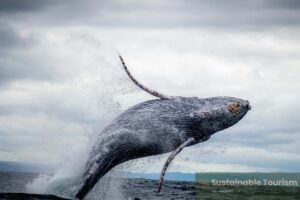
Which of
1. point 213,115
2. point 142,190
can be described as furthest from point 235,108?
point 142,190

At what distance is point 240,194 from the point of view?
41438mm

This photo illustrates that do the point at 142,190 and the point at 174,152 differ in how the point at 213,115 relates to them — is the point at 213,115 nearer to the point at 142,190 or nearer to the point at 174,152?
the point at 174,152

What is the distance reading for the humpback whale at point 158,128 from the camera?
21.4 meters

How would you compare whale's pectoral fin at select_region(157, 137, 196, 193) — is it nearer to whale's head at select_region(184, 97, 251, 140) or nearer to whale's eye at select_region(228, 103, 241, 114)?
whale's head at select_region(184, 97, 251, 140)

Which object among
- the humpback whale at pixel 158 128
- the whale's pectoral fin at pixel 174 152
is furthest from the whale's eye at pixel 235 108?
the whale's pectoral fin at pixel 174 152

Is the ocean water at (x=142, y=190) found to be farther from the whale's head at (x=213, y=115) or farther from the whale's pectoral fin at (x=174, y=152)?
the whale's head at (x=213, y=115)

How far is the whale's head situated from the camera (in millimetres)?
21922

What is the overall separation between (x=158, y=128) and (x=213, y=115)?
2026mm

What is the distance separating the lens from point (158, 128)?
21.4 m

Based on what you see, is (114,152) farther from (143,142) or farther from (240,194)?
(240,194)

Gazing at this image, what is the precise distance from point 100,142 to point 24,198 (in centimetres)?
443

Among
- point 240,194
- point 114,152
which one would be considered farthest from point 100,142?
point 240,194

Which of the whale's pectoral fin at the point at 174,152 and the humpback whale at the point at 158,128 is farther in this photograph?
the humpback whale at the point at 158,128

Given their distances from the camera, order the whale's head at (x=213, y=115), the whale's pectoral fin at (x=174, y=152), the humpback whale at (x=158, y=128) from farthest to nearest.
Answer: the whale's head at (x=213, y=115)
the humpback whale at (x=158, y=128)
the whale's pectoral fin at (x=174, y=152)
